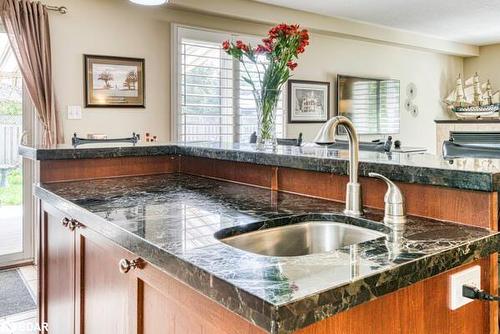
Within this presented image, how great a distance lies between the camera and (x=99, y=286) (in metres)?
1.42

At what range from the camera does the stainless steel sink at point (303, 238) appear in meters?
1.22

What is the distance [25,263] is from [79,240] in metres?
2.78

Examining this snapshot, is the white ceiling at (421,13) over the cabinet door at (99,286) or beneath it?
over

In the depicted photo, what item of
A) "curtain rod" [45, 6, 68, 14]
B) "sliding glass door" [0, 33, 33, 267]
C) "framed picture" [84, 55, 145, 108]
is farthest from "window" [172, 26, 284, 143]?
"sliding glass door" [0, 33, 33, 267]

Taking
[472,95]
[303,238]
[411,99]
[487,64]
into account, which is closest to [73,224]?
[303,238]

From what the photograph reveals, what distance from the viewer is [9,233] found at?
388 cm

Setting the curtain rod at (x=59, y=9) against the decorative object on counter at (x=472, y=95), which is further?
the decorative object on counter at (x=472, y=95)

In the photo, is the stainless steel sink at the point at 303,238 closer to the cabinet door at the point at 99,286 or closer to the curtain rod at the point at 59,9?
the cabinet door at the point at 99,286

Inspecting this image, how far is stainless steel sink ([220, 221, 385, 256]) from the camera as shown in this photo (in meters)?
1.22

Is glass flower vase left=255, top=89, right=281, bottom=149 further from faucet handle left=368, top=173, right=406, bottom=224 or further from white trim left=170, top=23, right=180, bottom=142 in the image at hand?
→ white trim left=170, top=23, right=180, bottom=142

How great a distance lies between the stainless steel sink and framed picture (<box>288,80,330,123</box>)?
4.21 metres

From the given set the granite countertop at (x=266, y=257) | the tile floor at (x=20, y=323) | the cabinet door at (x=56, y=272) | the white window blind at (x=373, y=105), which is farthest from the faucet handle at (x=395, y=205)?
the white window blind at (x=373, y=105)

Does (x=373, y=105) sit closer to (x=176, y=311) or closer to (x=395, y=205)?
(x=395, y=205)

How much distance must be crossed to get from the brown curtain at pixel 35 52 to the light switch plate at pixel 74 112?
6.6 inches
